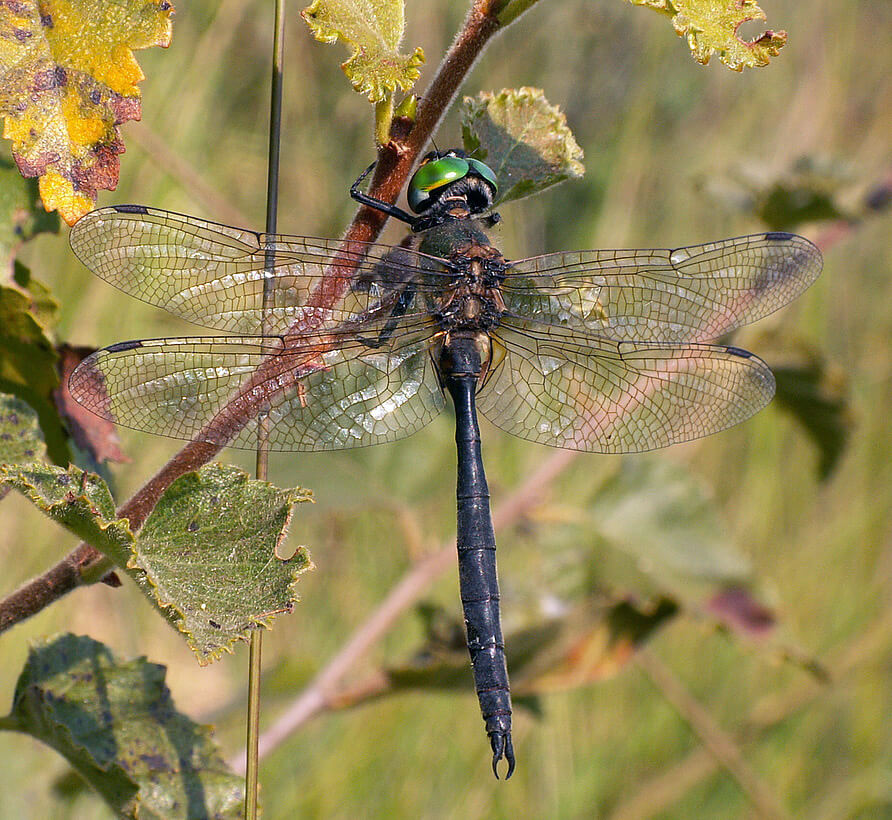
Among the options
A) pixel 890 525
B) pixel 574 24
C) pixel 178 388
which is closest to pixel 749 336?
pixel 178 388

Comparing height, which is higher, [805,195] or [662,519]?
[805,195]

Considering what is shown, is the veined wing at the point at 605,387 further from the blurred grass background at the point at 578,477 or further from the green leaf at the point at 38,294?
the green leaf at the point at 38,294

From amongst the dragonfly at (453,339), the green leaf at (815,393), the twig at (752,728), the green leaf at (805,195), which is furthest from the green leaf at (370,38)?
the twig at (752,728)

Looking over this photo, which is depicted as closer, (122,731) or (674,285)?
(122,731)

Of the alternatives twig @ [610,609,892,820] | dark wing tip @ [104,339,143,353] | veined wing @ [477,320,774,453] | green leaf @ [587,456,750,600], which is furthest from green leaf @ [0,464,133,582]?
twig @ [610,609,892,820]

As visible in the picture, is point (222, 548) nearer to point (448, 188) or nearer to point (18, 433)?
point (18, 433)

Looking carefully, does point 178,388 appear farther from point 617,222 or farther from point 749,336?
point 617,222

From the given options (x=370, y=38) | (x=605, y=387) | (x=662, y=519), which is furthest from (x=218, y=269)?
(x=662, y=519)
